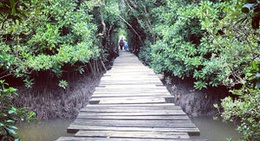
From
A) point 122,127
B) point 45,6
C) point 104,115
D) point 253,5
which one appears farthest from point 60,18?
point 253,5

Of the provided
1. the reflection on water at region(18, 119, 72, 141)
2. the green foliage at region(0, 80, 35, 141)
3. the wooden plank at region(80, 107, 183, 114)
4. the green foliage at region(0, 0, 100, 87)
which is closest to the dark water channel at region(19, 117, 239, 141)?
the reflection on water at region(18, 119, 72, 141)

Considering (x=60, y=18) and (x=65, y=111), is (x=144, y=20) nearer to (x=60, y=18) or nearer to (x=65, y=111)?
(x=60, y=18)

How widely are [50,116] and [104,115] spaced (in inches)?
174

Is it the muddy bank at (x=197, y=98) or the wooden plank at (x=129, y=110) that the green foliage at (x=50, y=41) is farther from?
the muddy bank at (x=197, y=98)

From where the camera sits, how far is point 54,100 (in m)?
7.20

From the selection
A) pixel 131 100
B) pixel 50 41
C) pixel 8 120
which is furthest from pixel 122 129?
pixel 50 41

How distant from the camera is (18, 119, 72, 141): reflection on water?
5945 mm

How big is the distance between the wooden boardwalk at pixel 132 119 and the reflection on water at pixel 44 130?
258cm

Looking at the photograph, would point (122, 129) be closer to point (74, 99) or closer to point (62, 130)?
point (62, 130)

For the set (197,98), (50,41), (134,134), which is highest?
(50,41)

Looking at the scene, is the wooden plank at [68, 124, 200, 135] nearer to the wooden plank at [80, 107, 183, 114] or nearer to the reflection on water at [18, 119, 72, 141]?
the wooden plank at [80, 107, 183, 114]

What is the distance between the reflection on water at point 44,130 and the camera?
234 inches

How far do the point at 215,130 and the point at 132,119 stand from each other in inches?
155

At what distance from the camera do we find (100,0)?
7895 millimetres
